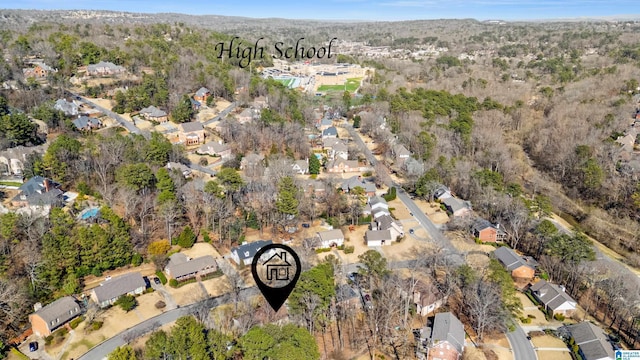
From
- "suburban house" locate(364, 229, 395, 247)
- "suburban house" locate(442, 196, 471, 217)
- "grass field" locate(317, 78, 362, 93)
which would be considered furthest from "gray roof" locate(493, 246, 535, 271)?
"grass field" locate(317, 78, 362, 93)

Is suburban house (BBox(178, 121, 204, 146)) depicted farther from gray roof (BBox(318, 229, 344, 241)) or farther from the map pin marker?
the map pin marker

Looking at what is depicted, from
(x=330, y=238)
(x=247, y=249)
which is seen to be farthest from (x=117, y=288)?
(x=330, y=238)

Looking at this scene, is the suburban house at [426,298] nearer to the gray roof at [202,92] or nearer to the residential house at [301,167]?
the residential house at [301,167]

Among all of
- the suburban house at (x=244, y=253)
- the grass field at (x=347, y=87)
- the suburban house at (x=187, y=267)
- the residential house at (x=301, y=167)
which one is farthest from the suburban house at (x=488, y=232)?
the grass field at (x=347, y=87)

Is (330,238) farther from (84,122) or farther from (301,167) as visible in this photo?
(84,122)

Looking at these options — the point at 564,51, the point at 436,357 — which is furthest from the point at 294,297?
the point at 564,51

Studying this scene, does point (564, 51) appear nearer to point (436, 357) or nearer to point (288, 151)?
point (288, 151)
